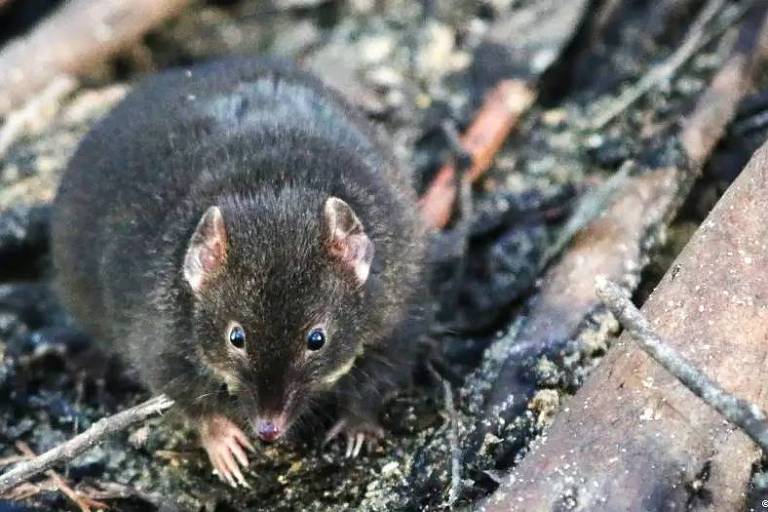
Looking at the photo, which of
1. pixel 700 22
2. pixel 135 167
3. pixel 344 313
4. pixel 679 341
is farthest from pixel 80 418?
pixel 700 22

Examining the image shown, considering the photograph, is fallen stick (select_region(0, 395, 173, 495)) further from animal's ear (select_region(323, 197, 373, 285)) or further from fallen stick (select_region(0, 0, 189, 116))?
fallen stick (select_region(0, 0, 189, 116))

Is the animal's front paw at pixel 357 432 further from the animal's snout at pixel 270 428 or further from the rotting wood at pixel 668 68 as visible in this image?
the rotting wood at pixel 668 68

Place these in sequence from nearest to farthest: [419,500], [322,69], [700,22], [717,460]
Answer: [717,460] < [419,500] < [700,22] < [322,69]

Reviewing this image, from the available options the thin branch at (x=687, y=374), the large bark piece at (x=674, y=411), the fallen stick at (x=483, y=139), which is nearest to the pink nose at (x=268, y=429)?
the large bark piece at (x=674, y=411)

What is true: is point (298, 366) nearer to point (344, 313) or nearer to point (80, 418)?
point (344, 313)

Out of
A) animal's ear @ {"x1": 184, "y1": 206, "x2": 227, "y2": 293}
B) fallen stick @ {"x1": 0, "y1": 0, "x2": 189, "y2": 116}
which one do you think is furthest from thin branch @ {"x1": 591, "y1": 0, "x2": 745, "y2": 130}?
fallen stick @ {"x1": 0, "y1": 0, "x2": 189, "y2": 116}
